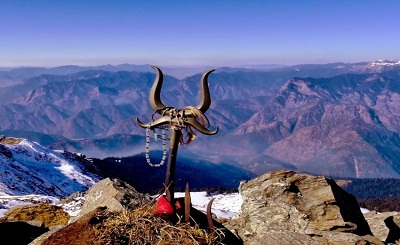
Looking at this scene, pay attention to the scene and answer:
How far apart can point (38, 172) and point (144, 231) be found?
116 metres

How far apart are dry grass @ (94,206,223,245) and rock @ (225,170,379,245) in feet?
16.1

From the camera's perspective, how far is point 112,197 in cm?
1333

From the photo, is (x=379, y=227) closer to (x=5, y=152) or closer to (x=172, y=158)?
(x=172, y=158)

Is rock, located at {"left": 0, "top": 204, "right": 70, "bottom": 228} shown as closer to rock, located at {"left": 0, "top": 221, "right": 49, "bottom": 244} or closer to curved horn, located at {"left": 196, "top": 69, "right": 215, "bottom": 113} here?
rock, located at {"left": 0, "top": 221, "right": 49, "bottom": 244}

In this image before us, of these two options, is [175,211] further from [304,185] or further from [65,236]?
[304,185]

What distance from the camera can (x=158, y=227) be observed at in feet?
27.5

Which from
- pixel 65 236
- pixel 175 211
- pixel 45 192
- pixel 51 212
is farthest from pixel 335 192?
pixel 45 192

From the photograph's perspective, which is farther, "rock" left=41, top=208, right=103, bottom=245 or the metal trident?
the metal trident

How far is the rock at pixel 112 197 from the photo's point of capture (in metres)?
12.7

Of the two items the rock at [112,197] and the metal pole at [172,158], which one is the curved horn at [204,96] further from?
the rock at [112,197]

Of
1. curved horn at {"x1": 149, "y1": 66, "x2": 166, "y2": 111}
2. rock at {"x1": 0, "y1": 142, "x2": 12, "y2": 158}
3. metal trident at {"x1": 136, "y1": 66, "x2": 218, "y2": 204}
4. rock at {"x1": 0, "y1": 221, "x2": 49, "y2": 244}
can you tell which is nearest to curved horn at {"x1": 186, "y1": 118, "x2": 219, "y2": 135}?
metal trident at {"x1": 136, "y1": 66, "x2": 218, "y2": 204}

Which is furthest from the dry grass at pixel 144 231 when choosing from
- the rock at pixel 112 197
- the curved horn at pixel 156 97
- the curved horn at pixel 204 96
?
Result: the rock at pixel 112 197

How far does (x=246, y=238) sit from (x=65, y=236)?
23.3 feet

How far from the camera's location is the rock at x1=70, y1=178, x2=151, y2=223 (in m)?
12.7
